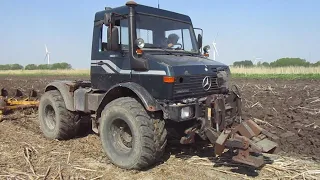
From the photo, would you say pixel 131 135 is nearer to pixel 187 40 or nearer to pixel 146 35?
pixel 146 35

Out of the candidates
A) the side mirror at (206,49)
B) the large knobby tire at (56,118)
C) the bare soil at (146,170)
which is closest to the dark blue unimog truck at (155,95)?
the side mirror at (206,49)

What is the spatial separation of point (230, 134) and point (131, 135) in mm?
1677

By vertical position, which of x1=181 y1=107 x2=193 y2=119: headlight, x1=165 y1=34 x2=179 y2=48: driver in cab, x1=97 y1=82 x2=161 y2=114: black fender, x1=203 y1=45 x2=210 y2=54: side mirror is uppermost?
x1=165 y1=34 x2=179 y2=48: driver in cab

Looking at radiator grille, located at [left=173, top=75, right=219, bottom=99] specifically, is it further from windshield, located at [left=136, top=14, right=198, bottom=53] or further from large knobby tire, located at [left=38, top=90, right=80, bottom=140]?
large knobby tire, located at [left=38, top=90, right=80, bottom=140]

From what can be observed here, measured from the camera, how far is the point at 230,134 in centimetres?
532

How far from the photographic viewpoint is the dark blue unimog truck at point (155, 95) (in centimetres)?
540

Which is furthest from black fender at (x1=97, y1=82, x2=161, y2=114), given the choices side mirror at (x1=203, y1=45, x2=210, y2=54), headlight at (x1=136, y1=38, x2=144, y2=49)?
side mirror at (x1=203, y1=45, x2=210, y2=54)

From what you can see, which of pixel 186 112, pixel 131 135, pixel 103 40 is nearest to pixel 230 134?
pixel 186 112

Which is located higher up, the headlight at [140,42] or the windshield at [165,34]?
the windshield at [165,34]

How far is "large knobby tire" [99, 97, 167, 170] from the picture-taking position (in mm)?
5379

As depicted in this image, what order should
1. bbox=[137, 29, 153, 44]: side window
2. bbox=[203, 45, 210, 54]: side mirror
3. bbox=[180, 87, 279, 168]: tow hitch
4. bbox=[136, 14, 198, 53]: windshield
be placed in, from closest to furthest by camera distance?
bbox=[180, 87, 279, 168]: tow hitch < bbox=[137, 29, 153, 44]: side window < bbox=[136, 14, 198, 53]: windshield < bbox=[203, 45, 210, 54]: side mirror

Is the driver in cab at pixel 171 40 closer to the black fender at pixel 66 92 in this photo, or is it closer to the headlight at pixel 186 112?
the headlight at pixel 186 112

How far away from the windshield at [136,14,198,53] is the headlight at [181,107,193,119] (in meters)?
1.44

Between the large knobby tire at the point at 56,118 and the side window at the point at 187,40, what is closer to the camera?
the side window at the point at 187,40
